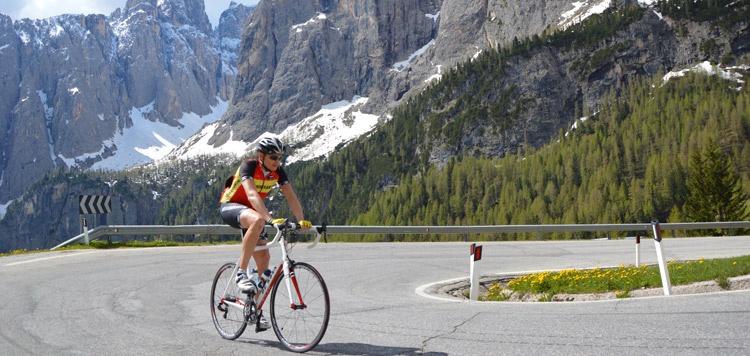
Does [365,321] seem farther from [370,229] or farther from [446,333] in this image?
[370,229]

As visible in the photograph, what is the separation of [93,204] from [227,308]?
18496 millimetres

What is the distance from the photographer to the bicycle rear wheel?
23.1 ft

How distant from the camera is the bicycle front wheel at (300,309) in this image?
6121mm

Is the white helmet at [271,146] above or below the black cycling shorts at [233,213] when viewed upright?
above

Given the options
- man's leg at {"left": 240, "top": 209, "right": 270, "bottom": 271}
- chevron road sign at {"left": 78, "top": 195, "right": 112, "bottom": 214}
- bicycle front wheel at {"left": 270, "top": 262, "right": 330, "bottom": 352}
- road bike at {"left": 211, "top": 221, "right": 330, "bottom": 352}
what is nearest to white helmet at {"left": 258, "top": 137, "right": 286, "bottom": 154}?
man's leg at {"left": 240, "top": 209, "right": 270, "bottom": 271}

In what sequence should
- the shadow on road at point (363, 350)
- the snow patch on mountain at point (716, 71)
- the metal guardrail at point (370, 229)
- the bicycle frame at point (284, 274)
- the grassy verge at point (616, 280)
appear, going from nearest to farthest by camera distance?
the shadow on road at point (363, 350) → the bicycle frame at point (284, 274) → the grassy verge at point (616, 280) → the metal guardrail at point (370, 229) → the snow patch on mountain at point (716, 71)

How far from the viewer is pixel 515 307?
29.8ft

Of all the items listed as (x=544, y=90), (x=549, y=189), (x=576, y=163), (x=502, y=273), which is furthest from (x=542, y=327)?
(x=544, y=90)

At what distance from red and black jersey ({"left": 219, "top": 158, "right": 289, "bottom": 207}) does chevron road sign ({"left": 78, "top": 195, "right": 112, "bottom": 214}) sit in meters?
17.7

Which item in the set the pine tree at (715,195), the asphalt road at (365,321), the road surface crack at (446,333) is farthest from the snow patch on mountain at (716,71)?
the road surface crack at (446,333)

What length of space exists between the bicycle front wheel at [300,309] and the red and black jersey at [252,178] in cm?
114

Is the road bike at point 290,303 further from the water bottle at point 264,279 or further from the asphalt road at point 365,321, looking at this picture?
the asphalt road at point 365,321

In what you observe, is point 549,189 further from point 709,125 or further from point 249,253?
point 249,253

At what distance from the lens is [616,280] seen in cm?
1259
